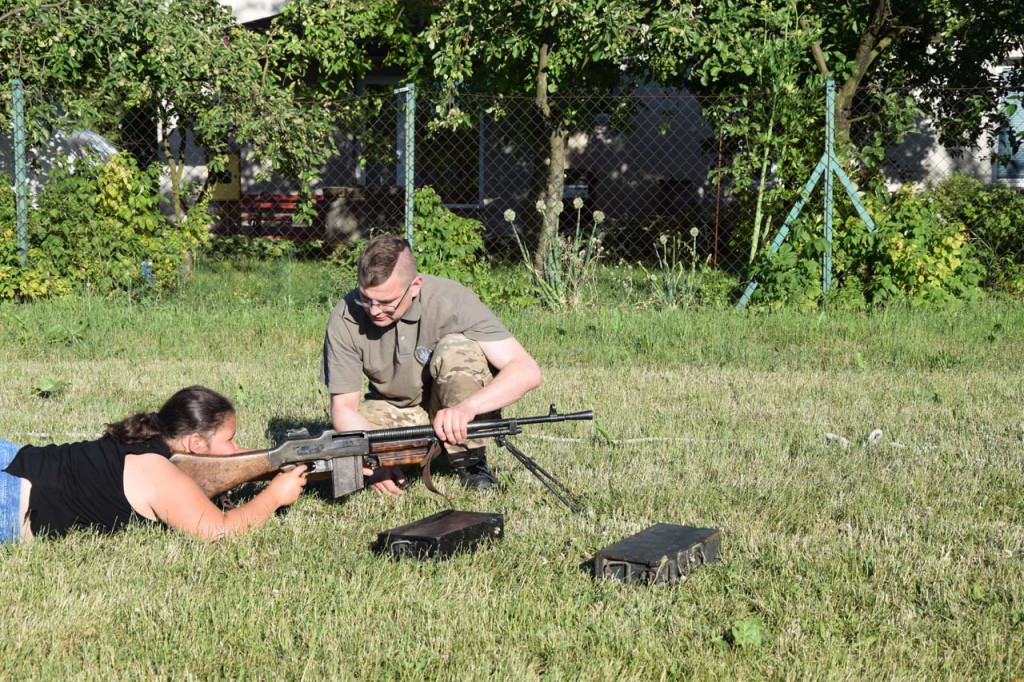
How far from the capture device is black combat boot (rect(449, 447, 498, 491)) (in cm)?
507

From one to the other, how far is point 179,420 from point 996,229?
30.0 feet

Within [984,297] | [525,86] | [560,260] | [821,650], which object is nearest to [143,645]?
[821,650]

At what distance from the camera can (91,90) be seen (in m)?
11.6

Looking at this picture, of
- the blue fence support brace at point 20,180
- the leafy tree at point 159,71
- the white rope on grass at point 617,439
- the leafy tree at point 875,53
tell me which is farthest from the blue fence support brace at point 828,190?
the blue fence support brace at point 20,180

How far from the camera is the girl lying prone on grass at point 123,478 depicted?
4.08 meters

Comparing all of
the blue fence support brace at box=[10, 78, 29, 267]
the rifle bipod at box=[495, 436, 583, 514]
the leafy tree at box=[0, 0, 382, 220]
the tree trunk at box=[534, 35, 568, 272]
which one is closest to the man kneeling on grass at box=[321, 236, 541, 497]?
the rifle bipod at box=[495, 436, 583, 514]

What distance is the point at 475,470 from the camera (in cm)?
535

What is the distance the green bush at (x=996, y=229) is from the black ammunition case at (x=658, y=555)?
7.39m

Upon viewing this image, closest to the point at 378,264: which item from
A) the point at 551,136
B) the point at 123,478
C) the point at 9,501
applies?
the point at 123,478

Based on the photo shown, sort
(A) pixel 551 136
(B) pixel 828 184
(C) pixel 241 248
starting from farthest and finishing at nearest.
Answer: (C) pixel 241 248 → (A) pixel 551 136 → (B) pixel 828 184

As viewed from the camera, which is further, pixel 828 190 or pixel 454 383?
pixel 828 190

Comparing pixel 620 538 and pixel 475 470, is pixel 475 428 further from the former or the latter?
pixel 475 470

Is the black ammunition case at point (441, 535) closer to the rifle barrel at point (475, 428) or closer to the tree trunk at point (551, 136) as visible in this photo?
the rifle barrel at point (475, 428)

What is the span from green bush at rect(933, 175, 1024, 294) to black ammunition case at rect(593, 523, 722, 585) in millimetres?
7385
